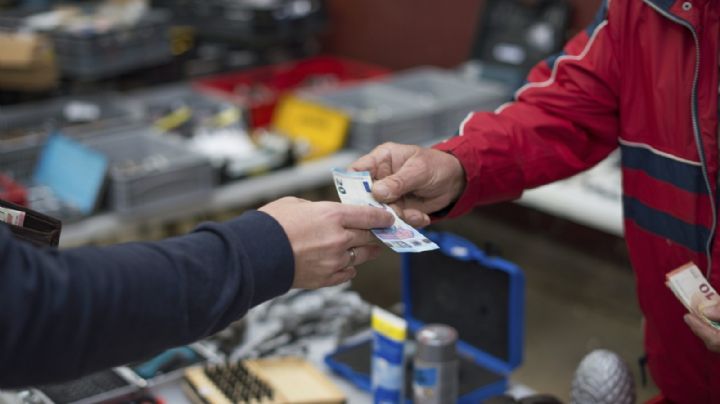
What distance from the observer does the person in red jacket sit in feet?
5.54

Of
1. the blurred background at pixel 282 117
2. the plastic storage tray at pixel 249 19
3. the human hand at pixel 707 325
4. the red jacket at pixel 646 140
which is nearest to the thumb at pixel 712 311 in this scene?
the human hand at pixel 707 325

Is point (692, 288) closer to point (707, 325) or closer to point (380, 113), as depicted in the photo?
point (707, 325)

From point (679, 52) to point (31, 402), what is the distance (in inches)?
60.3

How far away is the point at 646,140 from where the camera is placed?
1.80 m

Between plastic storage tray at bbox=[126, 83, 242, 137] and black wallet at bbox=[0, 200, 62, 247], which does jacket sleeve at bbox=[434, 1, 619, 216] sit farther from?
plastic storage tray at bbox=[126, 83, 242, 137]

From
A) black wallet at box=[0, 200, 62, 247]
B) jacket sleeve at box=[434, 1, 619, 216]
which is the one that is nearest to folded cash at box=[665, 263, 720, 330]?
jacket sleeve at box=[434, 1, 619, 216]

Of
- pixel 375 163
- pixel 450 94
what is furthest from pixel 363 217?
pixel 450 94

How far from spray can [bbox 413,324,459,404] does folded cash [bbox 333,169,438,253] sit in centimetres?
35

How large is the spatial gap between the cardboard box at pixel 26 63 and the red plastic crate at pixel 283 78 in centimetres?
69

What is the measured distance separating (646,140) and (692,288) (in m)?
0.31

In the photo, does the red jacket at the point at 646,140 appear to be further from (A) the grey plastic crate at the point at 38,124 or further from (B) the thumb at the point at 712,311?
(A) the grey plastic crate at the point at 38,124

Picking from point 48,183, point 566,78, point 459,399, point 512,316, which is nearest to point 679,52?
point 566,78

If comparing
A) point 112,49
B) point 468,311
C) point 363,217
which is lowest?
point 468,311

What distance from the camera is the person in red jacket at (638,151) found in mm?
1689
